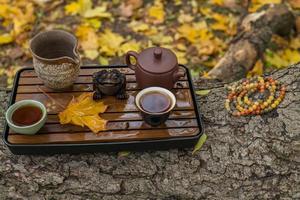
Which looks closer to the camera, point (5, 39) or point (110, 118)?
point (110, 118)

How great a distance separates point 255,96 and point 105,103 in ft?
2.60

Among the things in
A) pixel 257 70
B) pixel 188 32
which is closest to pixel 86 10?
pixel 188 32

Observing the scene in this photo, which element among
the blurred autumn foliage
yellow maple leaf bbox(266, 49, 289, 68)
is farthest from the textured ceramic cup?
yellow maple leaf bbox(266, 49, 289, 68)

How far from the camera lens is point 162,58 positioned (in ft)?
6.36

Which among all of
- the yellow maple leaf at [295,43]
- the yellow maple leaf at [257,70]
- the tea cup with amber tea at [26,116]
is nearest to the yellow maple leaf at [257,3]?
the yellow maple leaf at [295,43]

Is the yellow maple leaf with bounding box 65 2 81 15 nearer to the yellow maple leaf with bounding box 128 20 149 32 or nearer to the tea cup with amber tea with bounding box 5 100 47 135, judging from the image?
the yellow maple leaf with bounding box 128 20 149 32

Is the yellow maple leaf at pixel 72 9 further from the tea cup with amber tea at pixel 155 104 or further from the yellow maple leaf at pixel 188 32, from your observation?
the tea cup with amber tea at pixel 155 104

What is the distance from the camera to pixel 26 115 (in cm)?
183

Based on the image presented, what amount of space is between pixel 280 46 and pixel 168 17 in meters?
1.02

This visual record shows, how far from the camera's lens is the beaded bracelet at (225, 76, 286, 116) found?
203cm

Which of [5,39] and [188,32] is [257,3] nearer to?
[188,32]

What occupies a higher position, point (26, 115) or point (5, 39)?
point (26, 115)

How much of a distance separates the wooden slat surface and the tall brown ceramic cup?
0.39 feet

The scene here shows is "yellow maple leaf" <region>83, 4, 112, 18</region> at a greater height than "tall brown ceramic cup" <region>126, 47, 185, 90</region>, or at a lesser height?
lesser
